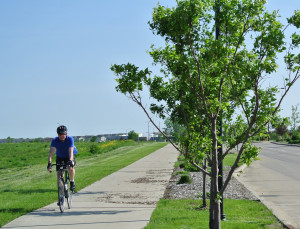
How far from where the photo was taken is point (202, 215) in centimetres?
894

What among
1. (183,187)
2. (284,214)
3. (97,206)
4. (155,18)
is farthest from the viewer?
(183,187)

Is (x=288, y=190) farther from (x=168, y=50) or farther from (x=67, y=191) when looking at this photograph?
(x=168, y=50)

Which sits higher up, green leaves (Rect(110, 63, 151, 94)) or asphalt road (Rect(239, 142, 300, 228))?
green leaves (Rect(110, 63, 151, 94))

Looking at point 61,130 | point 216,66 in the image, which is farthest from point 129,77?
point 61,130

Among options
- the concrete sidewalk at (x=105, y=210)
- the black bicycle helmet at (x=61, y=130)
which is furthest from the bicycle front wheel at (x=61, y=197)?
the black bicycle helmet at (x=61, y=130)

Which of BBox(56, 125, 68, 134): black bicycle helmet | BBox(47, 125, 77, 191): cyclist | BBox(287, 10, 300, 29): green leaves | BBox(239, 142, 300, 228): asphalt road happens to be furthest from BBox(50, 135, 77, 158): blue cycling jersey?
BBox(287, 10, 300, 29): green leaves

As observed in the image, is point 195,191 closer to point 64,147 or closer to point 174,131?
point 174,131

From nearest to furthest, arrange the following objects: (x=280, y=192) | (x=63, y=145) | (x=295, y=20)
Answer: (x=295, y=20) → (x=63, y=145) → (x=280, y=192)

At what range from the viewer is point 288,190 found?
552 inches

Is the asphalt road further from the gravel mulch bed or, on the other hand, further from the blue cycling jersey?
the blue cycling jersey

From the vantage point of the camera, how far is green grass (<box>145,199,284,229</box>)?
26.0 feet

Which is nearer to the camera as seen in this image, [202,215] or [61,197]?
[202,215]

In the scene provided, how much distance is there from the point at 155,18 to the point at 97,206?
204 inches

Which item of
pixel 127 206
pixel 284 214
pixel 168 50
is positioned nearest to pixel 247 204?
pixel 284 214
